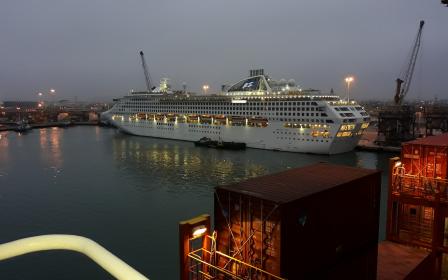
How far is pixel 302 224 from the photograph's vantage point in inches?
274

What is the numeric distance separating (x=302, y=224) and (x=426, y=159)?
27.3 feet

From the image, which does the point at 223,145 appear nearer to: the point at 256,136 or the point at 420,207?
the point at 256,136

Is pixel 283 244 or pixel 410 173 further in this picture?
pixel 410 173

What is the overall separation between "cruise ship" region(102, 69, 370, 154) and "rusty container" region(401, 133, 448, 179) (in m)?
25.3

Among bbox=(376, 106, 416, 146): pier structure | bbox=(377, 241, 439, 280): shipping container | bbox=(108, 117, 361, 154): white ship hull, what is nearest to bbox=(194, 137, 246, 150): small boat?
bbox=(108, 117, 361, 154): white ship hull

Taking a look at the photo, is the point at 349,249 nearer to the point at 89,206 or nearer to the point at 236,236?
the point at 236,236

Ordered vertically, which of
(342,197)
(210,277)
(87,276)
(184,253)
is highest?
(342,197)

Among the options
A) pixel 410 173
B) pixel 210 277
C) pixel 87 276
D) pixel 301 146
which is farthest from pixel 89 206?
pixel 301 146

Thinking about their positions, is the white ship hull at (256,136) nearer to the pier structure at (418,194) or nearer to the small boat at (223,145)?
the small boat at (223,145)

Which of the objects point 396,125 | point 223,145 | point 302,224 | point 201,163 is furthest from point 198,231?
point 396,125

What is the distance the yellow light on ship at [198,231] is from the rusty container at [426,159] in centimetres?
919

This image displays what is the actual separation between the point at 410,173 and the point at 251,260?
8.78 m

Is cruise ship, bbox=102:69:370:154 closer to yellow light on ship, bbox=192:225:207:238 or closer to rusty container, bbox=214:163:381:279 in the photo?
rusty container, bbox=214:163:381:279

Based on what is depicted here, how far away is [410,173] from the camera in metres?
13.2
